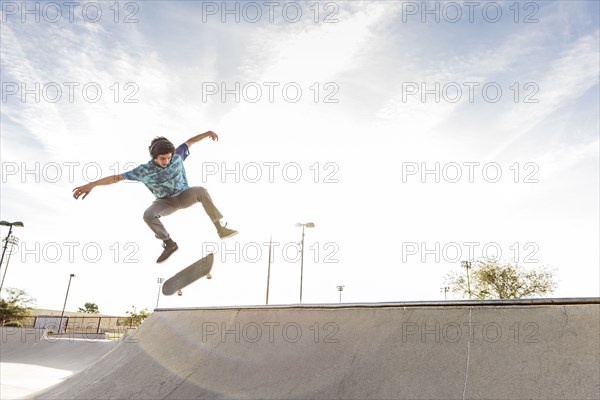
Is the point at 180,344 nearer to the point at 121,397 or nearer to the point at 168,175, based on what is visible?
the point at 121,397

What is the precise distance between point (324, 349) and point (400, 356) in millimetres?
1068

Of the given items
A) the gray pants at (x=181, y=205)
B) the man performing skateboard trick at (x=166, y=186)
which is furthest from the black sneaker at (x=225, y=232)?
the gray pants at (x=181, y=205)

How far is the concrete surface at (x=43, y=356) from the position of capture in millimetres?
11962

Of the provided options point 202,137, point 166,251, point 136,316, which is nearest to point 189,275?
point 166,251

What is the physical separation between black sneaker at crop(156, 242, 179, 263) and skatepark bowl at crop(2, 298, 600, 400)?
5.00 feet

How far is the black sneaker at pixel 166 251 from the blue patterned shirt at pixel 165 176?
851 mm

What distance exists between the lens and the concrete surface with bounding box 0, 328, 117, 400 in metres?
12.0

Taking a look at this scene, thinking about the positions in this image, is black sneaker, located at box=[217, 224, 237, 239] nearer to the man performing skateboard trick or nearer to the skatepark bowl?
the man performing skateboard trick

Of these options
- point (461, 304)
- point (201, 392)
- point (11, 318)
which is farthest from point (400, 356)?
point (11, 318)

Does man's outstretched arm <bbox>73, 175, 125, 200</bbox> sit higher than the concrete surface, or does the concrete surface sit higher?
man's outstretched arm <bbox>73, 175, 125, 200</bbox>

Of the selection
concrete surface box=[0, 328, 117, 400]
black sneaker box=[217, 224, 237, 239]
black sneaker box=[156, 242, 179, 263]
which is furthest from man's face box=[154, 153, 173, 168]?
concrete surface box=[0, 328, 117, 400]

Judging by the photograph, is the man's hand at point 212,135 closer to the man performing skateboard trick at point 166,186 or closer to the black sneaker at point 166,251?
the man performing skateboard trick at point 166,186

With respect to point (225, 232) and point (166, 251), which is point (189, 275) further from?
point (225, 232)

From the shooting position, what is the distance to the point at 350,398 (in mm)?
4301
